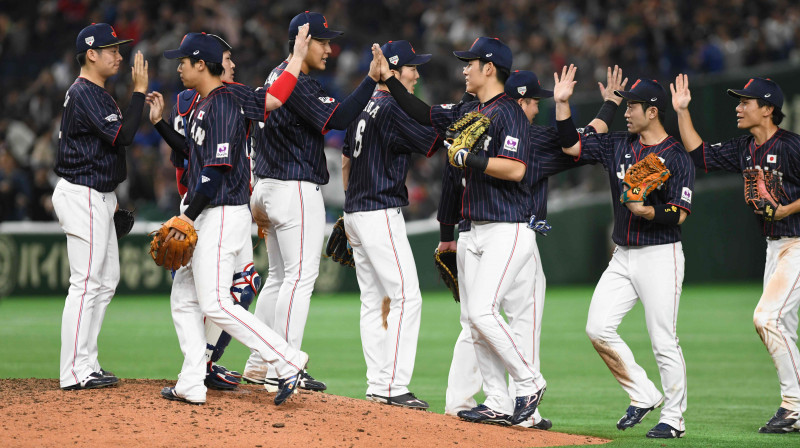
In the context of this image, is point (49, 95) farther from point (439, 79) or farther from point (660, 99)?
point (660, 99)

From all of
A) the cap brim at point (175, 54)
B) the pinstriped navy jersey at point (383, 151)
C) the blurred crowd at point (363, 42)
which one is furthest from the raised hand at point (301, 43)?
the blurred crowd at point (363, 42)

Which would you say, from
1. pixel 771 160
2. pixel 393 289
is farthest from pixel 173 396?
pixel 771 160

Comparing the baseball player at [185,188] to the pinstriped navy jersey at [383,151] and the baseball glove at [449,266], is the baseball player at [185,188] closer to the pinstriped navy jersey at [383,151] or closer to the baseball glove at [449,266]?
the pinstriped navy jersey at [383,151]

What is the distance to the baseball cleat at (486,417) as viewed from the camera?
624 cm

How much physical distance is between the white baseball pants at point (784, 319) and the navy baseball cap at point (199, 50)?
399cm

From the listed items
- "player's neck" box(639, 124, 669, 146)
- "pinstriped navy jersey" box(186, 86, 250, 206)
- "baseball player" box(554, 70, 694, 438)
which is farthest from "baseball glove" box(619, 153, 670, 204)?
"pinstriped navy jersey" box(186, 86, 250, 206)

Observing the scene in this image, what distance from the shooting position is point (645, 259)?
21.3 feet

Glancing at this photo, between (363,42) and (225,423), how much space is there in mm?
16002

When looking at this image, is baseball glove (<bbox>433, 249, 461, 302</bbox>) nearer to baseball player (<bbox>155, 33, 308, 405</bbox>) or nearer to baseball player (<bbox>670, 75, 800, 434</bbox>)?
baseball player (<bbox>155, 33, 308, 405</bbox>)

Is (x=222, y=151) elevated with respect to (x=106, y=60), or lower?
lower

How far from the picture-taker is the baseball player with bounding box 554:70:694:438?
6.39 metres

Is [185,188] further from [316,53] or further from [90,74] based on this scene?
[316,53]

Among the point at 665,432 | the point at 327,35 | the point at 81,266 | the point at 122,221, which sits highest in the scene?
the point at 327,35

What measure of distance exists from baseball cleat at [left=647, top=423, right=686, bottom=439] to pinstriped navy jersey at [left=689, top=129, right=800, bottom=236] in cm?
162
